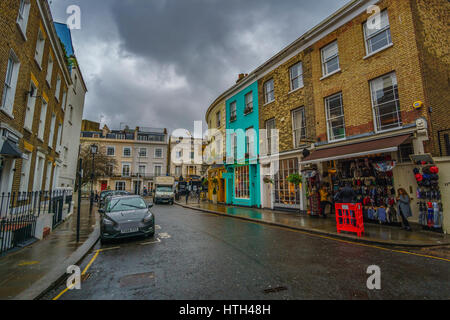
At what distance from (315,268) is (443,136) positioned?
8.37 m

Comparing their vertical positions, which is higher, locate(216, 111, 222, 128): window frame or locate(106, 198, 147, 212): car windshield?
locate(216, 111, 222, 128): window frame

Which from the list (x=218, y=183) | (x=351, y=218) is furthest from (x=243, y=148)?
(x=351, y=218)

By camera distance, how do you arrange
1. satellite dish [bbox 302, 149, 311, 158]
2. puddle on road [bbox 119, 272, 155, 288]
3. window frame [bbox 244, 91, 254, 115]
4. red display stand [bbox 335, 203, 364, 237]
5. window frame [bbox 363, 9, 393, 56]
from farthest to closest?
window frame [bbox 244, 91, 254, 115] → satellite dish [bbox 302, 149, 311, 158] → window frame [bbox 363, 9, 393, 56] → red display stand [bbox 335, 203, 364, 237] → puddle on road [bbox 119, 272, 155, 288]

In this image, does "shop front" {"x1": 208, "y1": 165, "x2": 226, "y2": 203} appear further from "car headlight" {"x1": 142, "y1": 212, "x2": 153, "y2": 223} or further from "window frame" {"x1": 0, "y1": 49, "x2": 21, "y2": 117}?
"window frame" {"x1": 0, "y1": 49, "x2": 21, "y2": 117}

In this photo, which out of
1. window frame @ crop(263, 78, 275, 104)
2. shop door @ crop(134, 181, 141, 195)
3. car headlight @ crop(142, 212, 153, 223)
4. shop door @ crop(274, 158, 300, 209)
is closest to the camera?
car headlight @ crop(142, 212, 153, 223)

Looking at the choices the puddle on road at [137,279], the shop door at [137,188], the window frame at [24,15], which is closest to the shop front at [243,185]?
the puddle on road at [137,279]

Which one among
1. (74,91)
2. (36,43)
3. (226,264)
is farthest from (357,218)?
(74,91)

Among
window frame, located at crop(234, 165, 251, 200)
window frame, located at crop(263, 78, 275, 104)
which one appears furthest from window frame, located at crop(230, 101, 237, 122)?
window frame, located at crop(234, 165, 251, 200)

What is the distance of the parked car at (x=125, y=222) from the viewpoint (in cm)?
693

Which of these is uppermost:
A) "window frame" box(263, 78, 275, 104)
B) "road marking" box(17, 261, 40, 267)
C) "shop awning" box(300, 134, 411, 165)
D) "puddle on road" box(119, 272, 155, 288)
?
"window frame" box(263, 78, 275, 104)

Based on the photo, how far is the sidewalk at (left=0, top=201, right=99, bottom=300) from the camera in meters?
3.63

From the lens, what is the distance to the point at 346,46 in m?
11.4

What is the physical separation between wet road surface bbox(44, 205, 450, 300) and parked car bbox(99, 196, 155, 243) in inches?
15.7
